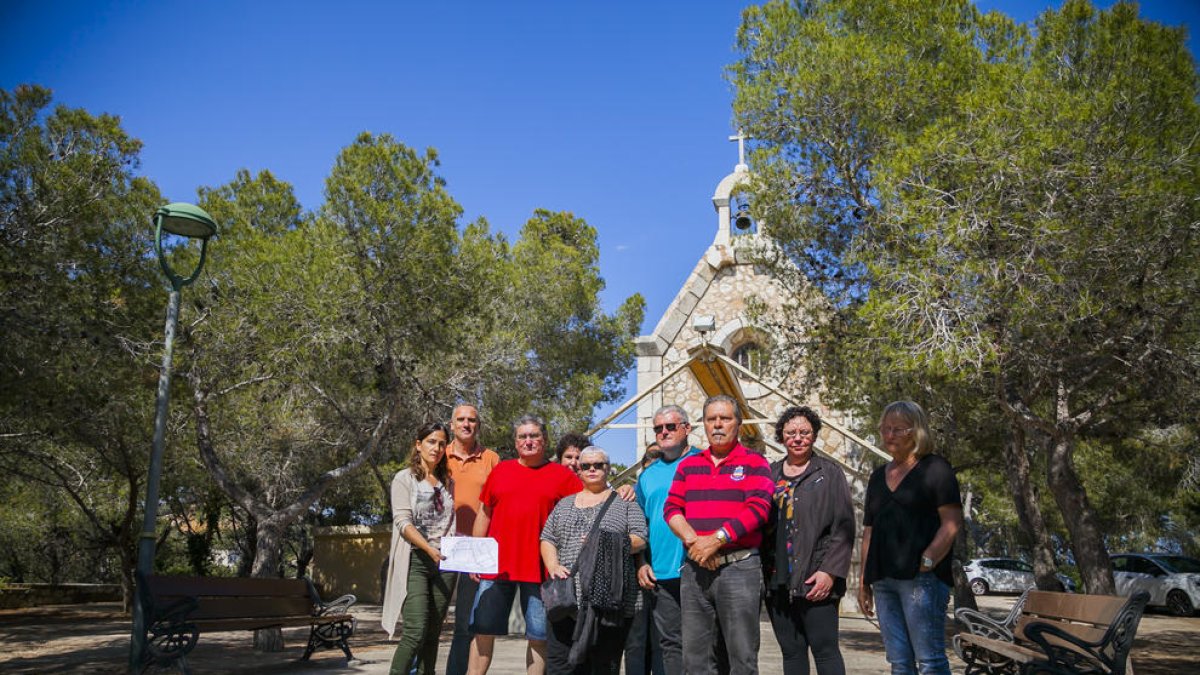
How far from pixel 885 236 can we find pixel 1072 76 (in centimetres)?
239

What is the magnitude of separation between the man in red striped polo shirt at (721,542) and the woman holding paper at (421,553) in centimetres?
158

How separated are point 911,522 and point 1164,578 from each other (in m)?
18.3

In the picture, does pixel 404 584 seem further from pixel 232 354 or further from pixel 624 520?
pixel 232 354

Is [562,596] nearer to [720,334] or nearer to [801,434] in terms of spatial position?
[801,434]

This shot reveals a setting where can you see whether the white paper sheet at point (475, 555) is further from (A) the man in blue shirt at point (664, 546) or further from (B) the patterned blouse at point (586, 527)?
(A) the man in blue shirt at point (664, 546)

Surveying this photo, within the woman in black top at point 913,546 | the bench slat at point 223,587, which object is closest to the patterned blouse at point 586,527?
the woman in black top at point 913,546

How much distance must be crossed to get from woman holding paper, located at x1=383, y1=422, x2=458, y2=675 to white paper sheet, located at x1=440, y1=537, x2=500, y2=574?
0.66 ft

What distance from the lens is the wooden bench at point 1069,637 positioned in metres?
5.36

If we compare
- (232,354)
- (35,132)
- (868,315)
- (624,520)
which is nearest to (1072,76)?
(868,315)

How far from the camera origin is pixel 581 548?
4.82m

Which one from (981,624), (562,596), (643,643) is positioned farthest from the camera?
(981,624)

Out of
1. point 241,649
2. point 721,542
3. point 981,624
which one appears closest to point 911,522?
point 721,542

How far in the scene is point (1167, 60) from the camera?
8484 mm

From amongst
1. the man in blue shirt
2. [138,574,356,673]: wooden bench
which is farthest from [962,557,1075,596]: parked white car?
the man in blue shirt
